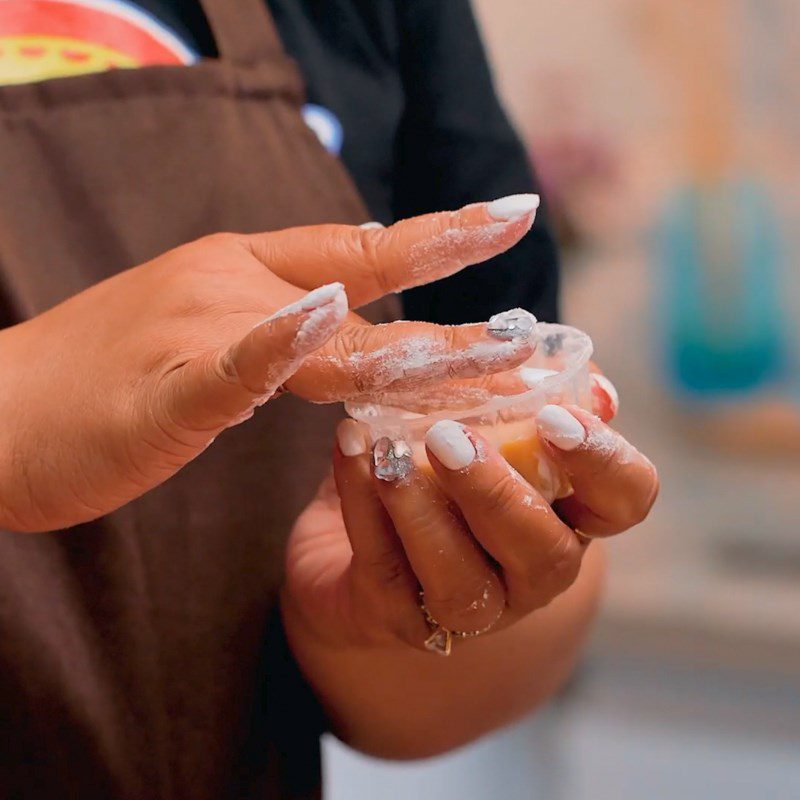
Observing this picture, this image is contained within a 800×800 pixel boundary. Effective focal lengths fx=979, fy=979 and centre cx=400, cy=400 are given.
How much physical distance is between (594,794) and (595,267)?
60 cm

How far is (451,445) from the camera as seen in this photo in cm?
34

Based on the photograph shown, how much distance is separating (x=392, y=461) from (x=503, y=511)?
44mm

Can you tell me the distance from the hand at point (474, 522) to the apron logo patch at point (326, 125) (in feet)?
0.81

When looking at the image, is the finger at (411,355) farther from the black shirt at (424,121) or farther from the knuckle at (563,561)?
the black shirt at (424,121)

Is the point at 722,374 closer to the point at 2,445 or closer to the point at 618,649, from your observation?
the point at 618,649

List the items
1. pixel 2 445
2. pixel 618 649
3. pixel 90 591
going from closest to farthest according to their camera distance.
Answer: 1. pixel 2 445
2. pixel 90 591
3. pixel 618 649

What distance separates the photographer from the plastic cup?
37 centimetres

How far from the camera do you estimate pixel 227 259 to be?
0.37 metres

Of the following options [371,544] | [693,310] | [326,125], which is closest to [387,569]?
[371,544]

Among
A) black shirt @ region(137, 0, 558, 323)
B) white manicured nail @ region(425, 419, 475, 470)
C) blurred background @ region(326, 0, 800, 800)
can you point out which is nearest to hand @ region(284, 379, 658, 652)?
white manicured nail @ region(425, 419, 475, 470)

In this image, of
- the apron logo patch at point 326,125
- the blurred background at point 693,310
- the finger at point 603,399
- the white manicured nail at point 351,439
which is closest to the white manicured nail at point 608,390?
the finger at point 603,399

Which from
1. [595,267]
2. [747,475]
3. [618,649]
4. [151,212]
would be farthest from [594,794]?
[151,212]

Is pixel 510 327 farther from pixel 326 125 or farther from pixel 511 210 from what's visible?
pixel 326 125

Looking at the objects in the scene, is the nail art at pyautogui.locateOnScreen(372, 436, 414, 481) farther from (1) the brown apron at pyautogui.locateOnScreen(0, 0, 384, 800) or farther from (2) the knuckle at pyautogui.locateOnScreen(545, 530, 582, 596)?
(1) the brown apron at pyautogui.locateOnScreen(0, 0, 384, 800)
